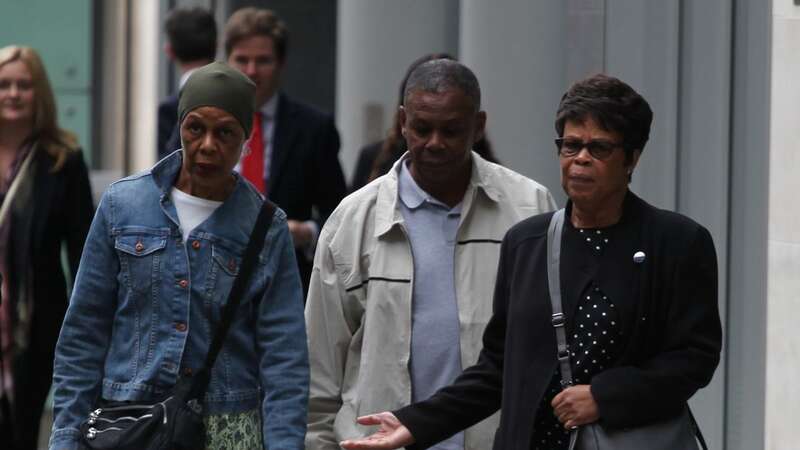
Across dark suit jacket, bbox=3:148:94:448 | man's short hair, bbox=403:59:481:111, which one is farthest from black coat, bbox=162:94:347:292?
man's short hair, bbox=403:59:481:111

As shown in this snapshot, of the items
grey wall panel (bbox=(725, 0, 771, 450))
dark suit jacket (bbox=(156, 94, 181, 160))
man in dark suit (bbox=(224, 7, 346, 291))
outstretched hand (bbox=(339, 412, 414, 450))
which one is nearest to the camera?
outstretched hand (bbox=(339, 412, 414, 450))

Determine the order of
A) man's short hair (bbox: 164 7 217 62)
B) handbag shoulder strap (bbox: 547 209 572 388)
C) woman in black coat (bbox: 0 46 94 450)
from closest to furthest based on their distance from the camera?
handbag shoulder strap (bbox: 547 209 572 388) → woman in black coat (bbox: 0 46 94 450) → man's short hair (bbox: 164 7 217 62)

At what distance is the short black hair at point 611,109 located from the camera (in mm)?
4863

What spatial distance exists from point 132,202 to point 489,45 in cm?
444

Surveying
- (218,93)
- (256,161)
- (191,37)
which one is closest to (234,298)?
(218,93)

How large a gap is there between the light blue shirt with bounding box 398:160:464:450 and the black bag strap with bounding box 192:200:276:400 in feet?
1.90

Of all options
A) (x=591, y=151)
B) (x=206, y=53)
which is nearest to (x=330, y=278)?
(x=591, y=151)

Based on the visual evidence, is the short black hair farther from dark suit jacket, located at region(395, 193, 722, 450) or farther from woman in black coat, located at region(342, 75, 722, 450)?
dark suit jacket, located at region(395, 193, 722, 450)

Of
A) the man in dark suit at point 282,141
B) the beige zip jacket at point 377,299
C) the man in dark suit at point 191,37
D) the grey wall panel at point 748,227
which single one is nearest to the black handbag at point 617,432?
the beige zip jacket at point 377,299

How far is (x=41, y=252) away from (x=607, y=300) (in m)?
3.80

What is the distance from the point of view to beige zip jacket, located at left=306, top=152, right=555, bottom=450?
5.73 m

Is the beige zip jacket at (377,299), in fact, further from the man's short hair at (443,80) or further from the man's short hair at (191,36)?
the man's short hair at (191,36)

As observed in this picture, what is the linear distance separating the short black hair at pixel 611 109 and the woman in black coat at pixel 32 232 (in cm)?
357

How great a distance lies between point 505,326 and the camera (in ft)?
16.9
